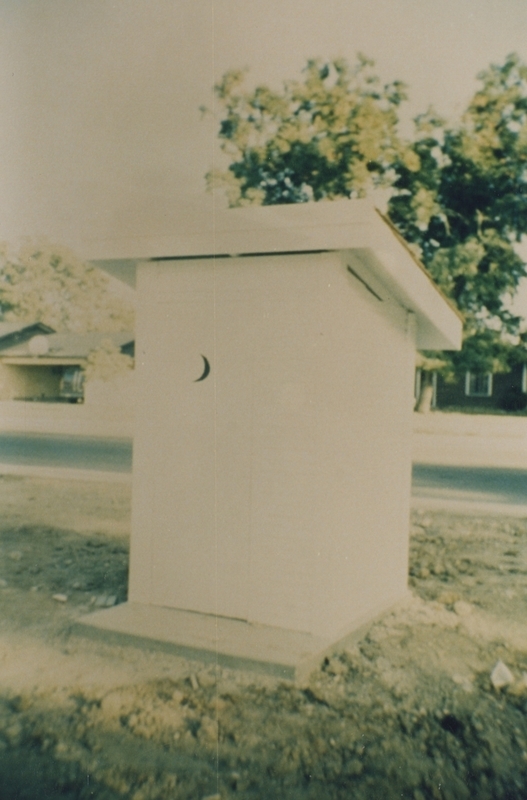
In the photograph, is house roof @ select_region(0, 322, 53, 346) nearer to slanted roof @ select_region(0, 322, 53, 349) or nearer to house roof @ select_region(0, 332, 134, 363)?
slanted roof @ select_region(0, 322, 53, 349)

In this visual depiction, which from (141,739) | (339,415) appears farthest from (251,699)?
(339,415)

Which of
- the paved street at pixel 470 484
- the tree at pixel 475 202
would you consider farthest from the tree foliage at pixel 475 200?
the paved street at pixel 470 484

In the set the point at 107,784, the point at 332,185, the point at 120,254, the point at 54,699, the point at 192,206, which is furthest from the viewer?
the point at 332,185

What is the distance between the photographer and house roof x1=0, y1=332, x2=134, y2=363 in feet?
138

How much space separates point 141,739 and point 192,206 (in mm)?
3190

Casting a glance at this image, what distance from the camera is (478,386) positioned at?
40.8 metres

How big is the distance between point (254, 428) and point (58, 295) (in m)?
51.2

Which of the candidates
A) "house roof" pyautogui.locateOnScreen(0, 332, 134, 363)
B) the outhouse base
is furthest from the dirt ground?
"house roof" pyautogui.locateOnScreen(0, 332, 134, 363)

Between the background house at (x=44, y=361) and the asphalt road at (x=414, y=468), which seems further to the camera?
the background house at (x=44, y=361)

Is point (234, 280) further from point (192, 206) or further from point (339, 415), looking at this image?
point (339, 415)

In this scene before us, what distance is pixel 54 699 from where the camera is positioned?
12.4 feet

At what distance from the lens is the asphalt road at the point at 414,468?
12291 mm

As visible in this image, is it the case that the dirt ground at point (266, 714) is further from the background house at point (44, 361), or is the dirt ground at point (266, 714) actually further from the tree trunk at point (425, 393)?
the background house at point (44, 361)

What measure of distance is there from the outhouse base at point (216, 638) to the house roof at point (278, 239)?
247cm
